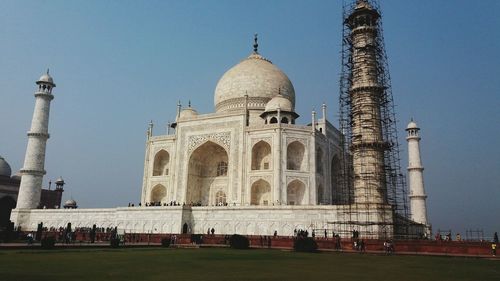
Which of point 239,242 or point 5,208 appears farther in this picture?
point 5,208

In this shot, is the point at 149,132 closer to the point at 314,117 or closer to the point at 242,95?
the point at 242,95

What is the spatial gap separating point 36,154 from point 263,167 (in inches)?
522

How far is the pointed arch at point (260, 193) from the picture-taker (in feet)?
71.3

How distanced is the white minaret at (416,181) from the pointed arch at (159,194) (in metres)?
15.2

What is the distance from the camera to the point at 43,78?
25531 mm

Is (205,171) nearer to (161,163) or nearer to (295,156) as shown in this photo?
(161,163)

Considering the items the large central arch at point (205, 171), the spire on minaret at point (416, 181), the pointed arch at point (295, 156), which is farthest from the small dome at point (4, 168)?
the spire on minaret at point (416, 181)

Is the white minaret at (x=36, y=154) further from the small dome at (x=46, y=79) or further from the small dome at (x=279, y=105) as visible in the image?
the small dome at (x=279, y=105)

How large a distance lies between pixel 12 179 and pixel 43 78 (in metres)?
10.4

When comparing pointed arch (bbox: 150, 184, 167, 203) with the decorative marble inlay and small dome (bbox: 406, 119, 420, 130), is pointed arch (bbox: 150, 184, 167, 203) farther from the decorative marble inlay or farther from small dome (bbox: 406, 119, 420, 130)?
small dome (bbox: 406, 119, 420, 130)

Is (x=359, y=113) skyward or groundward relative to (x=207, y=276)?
skyward

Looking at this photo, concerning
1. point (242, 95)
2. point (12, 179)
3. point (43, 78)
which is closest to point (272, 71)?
point (242, 95)

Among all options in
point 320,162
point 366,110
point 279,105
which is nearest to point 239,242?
point 366,110

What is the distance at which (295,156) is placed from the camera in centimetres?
2244
